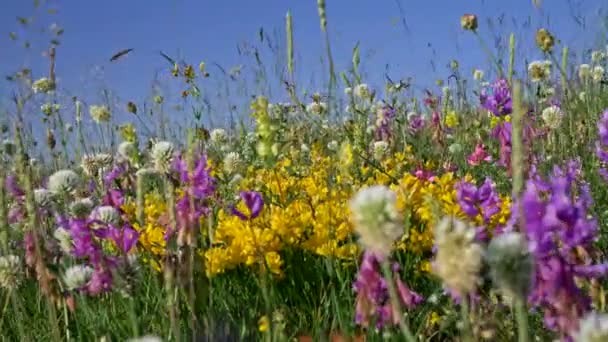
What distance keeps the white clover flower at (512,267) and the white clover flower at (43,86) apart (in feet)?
14.1

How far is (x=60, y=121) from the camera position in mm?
4297

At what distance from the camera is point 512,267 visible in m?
0.74

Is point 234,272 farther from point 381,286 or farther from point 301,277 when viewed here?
point 381,286

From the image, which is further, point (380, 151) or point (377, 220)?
point (380, 151)

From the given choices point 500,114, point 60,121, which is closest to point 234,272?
point 500,114

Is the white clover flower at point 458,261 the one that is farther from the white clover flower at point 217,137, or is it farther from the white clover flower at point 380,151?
the white clover flower at point 217,137

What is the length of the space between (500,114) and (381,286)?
83.9 inches

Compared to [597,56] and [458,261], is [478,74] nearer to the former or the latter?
[597,56]

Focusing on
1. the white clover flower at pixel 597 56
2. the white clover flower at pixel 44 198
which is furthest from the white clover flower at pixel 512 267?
the white clover flower at pixel 597 56

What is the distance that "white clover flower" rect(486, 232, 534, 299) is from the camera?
729 mm

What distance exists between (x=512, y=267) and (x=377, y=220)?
139 mm

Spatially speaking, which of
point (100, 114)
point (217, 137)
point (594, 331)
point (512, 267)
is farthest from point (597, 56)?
point (594, 331)

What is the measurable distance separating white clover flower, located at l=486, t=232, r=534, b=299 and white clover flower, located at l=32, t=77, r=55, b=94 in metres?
4.30

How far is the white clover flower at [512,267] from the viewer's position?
2.39 ft
